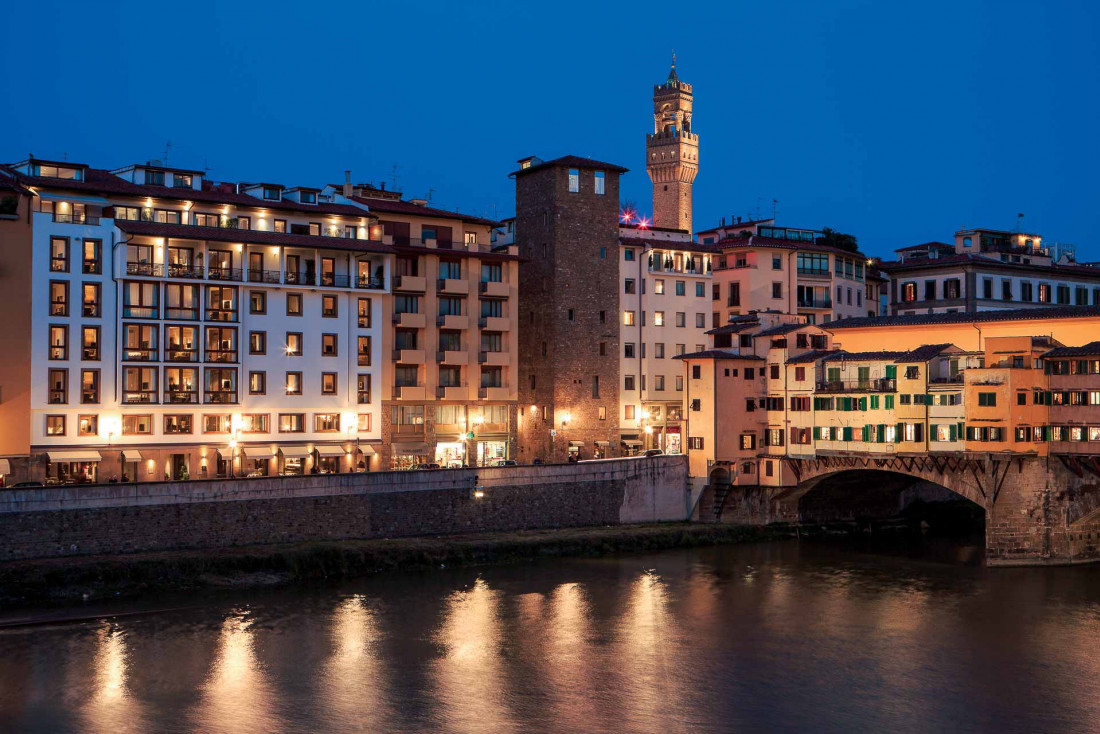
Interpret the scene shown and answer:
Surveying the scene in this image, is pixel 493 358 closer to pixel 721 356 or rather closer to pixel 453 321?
pixel 453 321

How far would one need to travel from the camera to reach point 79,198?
61.5 m

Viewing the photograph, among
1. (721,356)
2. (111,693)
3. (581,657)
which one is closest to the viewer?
(111,693)

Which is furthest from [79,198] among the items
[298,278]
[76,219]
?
[298,278]

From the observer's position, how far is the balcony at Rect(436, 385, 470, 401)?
235ft

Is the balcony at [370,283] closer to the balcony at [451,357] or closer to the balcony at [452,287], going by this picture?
the balcony at [452,287]

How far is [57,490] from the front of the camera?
4959 centimetres

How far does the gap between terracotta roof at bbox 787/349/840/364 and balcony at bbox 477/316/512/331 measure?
54.8 feet

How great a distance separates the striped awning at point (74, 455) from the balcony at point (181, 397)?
4.44 meters

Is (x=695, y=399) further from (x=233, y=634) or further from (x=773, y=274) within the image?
(x=233, y=634)

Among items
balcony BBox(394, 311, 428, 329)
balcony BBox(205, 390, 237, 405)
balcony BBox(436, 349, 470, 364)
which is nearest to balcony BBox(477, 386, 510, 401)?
balcony BBox(436, 349, 470, 364)

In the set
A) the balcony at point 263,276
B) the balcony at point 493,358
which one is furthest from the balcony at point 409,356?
the balcony at point 263,276

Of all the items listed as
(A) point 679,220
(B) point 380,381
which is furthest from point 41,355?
(A) point 679,220

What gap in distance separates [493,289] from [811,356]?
18.8 m

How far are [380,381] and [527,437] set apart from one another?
39.8 ft
